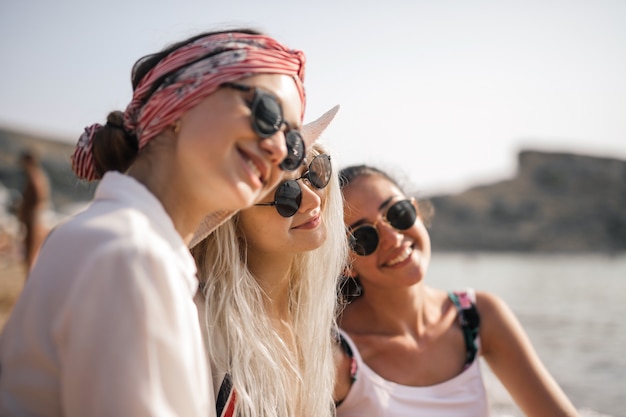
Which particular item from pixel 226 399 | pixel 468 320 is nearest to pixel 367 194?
pixel 468 320

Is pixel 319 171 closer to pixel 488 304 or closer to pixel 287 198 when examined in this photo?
pixel 287 198

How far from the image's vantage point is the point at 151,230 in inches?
63.7

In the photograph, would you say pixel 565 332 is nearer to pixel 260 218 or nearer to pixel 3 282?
pixel 260 218

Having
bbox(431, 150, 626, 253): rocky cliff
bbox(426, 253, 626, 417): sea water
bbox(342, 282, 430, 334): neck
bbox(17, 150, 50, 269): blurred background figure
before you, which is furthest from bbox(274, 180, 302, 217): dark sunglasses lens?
bbox(431, 150, 626, 253): rocky cliff

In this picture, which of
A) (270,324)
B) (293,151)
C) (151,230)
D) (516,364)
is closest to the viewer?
(151,230)

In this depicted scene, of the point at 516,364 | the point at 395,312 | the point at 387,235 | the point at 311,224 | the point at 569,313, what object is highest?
the point at 311,224

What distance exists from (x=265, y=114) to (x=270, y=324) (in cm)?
135

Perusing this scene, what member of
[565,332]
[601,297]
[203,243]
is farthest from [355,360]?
[601,297]

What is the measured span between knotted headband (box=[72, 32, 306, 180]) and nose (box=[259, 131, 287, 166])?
0.20 metres

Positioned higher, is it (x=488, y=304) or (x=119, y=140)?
(x=119, y=140)

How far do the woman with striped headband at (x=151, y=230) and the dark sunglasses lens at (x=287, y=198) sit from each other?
683 millimetres

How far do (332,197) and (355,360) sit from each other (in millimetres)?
855

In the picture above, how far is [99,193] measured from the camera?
1.79 m

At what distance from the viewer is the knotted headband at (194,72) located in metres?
1.79
